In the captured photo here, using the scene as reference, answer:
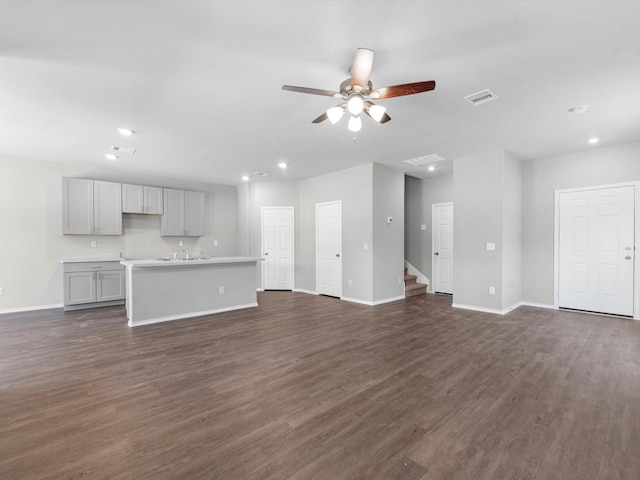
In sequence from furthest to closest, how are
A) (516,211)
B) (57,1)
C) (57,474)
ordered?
(516,211), (57,1), (57,474)

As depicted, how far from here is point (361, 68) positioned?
7.22ft

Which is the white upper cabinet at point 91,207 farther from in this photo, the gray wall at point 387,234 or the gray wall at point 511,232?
the gray wall at point 511,232

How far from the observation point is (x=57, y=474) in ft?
5.20

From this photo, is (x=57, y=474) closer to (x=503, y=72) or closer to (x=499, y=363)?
(x=499, y=363)

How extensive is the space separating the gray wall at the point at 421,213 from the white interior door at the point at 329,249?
2.22m

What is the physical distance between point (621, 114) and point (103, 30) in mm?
5298

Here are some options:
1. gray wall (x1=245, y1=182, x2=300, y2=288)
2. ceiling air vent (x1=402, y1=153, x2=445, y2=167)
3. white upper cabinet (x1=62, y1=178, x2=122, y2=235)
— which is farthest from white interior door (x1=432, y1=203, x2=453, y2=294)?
white upper cabinet (x1=62, y1=178, x2=122, y2=235)

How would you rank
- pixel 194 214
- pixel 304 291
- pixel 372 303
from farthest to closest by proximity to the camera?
pixel 304 291 < pixel 194 214 < pixel 372 303

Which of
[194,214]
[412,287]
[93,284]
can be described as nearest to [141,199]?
[194,214]

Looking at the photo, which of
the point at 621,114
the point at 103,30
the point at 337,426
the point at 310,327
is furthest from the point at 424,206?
the point at 103,30

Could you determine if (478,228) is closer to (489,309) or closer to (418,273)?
(489,309)

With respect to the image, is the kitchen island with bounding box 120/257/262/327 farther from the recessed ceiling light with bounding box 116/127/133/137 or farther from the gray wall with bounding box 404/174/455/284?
the gray wall with bounding box 404/174/455/284

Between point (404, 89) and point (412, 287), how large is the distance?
5202 mm

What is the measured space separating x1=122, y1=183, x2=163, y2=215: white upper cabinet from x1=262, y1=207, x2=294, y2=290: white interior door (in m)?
2.42
